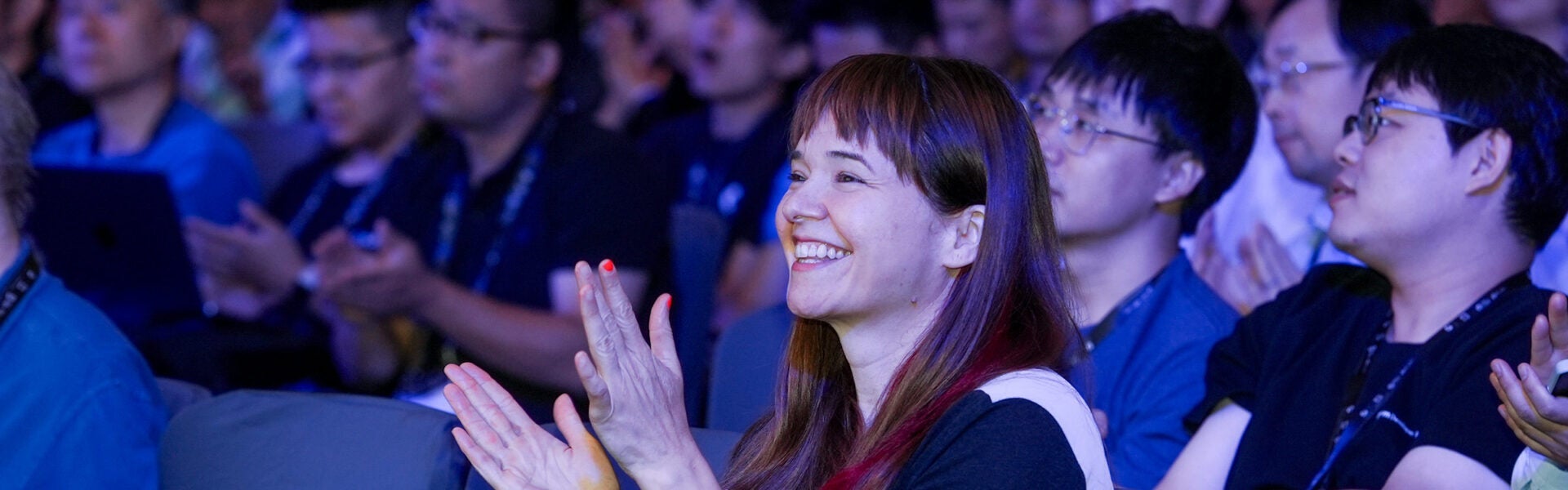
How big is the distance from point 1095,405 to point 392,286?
1557 millimetres

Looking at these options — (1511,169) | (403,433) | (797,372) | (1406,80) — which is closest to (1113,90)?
(1406,80)

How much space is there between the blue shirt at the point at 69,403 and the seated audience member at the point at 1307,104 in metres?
1.90

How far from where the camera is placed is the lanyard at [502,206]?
3453 mm

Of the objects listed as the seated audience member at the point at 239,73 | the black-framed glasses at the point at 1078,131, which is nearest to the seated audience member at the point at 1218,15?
the black-framed glasses at the point at 1078,131

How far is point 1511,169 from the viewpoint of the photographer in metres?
1.97

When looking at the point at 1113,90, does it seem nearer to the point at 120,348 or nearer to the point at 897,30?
the point at 120,348

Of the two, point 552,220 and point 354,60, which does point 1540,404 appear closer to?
point 552,220

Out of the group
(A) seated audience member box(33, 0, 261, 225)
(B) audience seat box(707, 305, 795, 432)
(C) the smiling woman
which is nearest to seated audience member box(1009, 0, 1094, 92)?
(B) audience seat box(707, 305, 795, 432)

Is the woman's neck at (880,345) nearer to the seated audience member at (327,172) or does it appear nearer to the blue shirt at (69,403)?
the blue shirt at (69,403)

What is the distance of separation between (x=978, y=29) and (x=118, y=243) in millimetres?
2564

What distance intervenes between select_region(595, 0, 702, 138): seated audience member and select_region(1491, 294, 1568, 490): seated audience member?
362 centimetres

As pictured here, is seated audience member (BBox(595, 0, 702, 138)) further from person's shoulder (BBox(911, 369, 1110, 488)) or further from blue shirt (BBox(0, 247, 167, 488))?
person's shoulder (BBox(911, 369, 1110, 488))

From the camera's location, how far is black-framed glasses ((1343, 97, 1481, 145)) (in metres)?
1.99

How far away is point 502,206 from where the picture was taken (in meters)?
3.50
